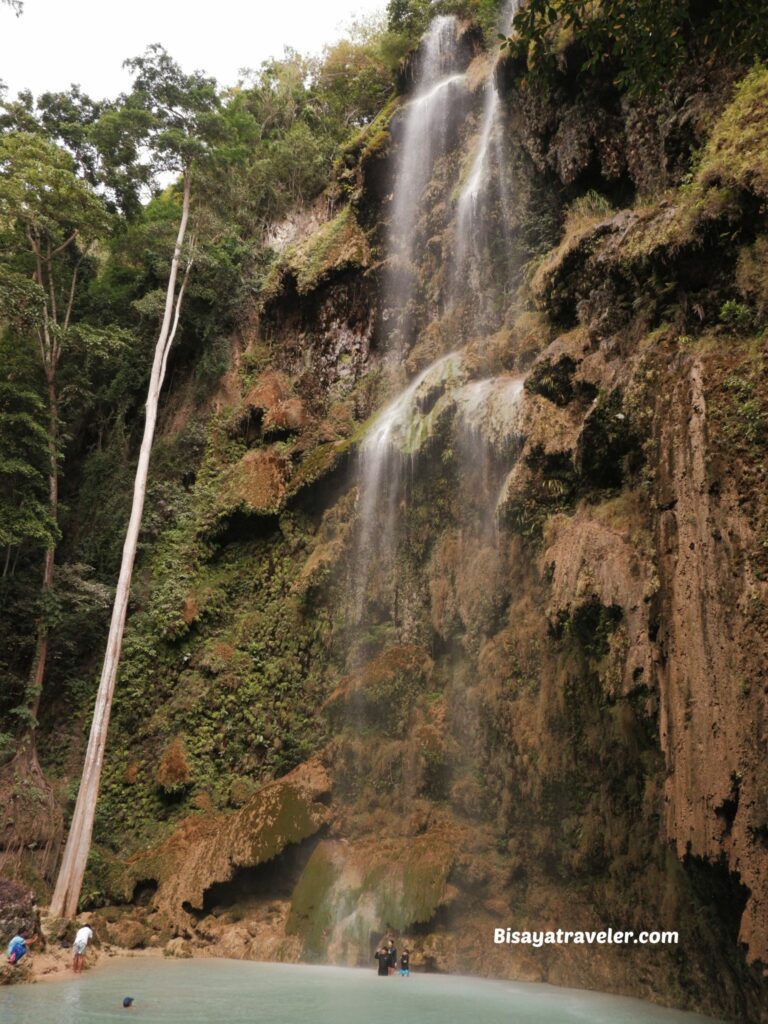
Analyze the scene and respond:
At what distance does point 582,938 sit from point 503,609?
179 inches

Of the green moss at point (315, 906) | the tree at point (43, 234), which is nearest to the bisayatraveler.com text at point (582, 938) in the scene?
the green moss at point (315, 906)

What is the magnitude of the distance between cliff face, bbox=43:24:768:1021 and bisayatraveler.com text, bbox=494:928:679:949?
0.41 feet

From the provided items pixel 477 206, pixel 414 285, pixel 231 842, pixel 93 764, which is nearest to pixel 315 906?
pixel 231 842

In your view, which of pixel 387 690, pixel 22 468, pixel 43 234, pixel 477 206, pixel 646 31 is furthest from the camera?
pixel 43 234

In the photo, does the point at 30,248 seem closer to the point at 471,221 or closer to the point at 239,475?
the point at 239,475


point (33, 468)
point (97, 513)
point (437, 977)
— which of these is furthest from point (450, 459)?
point (97, 513)

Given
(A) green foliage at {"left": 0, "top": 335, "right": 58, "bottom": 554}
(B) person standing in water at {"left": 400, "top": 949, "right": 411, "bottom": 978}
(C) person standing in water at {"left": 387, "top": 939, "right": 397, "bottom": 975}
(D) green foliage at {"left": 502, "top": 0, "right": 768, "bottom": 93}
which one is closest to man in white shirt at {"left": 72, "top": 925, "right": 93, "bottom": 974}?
(C) person standing in water at {"left": 387, "top": 939, "right": 397, "bottom": 975}

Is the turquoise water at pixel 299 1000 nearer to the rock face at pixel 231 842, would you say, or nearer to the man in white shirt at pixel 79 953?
the man in white shirt at pixel 79 953

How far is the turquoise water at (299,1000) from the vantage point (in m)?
6.35

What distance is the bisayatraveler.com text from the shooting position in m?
7.85

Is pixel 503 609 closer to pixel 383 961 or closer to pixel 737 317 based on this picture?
pixel 383 961

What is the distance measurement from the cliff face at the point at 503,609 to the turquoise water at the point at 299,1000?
2.83ft

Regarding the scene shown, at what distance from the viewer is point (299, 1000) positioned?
7.23 meters

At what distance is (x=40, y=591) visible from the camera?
50.2ft
